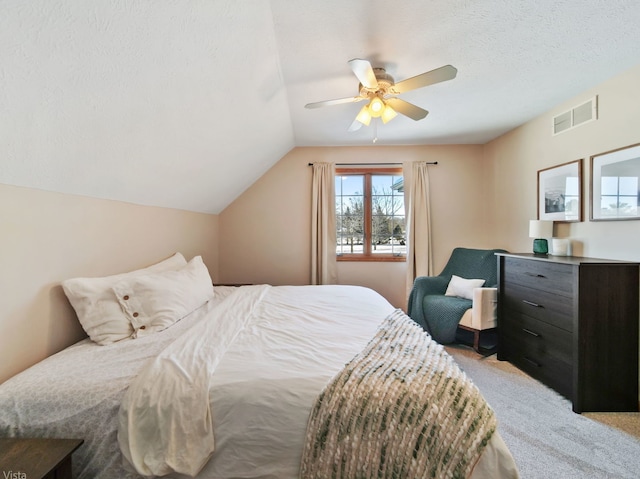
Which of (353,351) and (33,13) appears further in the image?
(353,351)

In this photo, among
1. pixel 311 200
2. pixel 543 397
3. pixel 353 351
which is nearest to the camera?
pixel 353 351

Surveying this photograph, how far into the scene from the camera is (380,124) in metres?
2.96

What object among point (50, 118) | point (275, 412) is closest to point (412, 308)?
point (275, 412)

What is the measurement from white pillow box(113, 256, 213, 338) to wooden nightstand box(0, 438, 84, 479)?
59 cm

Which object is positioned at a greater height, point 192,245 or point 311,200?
point 311,200

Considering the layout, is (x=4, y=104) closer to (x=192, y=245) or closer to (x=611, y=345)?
(x=192, y=245)

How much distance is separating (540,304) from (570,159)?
1349mm

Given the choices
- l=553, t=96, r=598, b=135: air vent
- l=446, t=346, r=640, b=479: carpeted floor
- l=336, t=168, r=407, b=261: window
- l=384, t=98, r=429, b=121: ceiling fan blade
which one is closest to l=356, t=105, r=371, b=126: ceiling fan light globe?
l=384, t=98, r=429, b=121: ceiling fan blade

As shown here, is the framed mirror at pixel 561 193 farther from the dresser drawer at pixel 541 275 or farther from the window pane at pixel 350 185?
the window pane at pixel 350 185

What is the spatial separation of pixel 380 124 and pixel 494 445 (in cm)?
286

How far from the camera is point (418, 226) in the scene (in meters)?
3.58

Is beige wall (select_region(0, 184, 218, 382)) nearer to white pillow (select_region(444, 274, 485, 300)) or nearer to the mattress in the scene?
the mattress

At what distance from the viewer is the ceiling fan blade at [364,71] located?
4.95ft

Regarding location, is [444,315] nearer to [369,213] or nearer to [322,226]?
[369,213]
